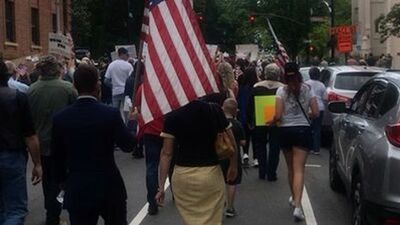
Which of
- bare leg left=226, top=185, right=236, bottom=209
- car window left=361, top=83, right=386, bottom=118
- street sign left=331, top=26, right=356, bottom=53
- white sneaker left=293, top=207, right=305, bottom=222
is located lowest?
white sneaker left=293, top=207, right=305, bottom=222

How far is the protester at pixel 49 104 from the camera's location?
26.8 feet

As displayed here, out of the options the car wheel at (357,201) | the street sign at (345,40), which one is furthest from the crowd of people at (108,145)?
the street sign at (345,40)

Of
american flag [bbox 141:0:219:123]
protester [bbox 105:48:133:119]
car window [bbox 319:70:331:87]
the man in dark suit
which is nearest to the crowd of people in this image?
the man in dark suit

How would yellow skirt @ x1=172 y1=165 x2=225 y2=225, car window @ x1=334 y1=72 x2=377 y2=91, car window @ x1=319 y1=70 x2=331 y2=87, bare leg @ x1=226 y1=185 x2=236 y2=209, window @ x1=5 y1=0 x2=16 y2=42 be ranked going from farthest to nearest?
window @ x1=5 y1=0 x2=16 y2=42
car window @ x1=319 y1=70 x2=331 y2=87
car window @ x1=334 y1=72 x2=377 y2=91
bare leg @ x1=226 y1=185 x2=236 y2=209
yellow skirt @ x1=172 y1=165 x2=225 y2=225

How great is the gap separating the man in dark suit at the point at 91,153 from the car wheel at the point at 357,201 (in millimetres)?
2455

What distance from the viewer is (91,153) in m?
5.36

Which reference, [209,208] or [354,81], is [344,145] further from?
[354,81]

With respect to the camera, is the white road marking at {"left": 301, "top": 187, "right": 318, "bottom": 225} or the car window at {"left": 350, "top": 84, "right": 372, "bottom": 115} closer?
the car window at {"left": 350, "top": 84, "right": 372, "bottom": 115}

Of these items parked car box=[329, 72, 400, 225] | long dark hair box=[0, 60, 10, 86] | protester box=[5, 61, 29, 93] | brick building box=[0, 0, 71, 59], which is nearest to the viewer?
parked car box=[329, 72, 400, 225]

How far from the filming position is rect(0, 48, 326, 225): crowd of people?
17.6 ft

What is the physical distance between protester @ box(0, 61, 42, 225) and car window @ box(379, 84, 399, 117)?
10.6ft

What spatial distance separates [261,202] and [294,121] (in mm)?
1426

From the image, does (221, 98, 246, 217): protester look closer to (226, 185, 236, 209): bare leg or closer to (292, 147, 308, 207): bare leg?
(226, 185, 236, 209): bare leg

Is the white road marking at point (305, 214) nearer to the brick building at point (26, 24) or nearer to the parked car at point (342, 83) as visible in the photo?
the parked car at point (342, 83)
